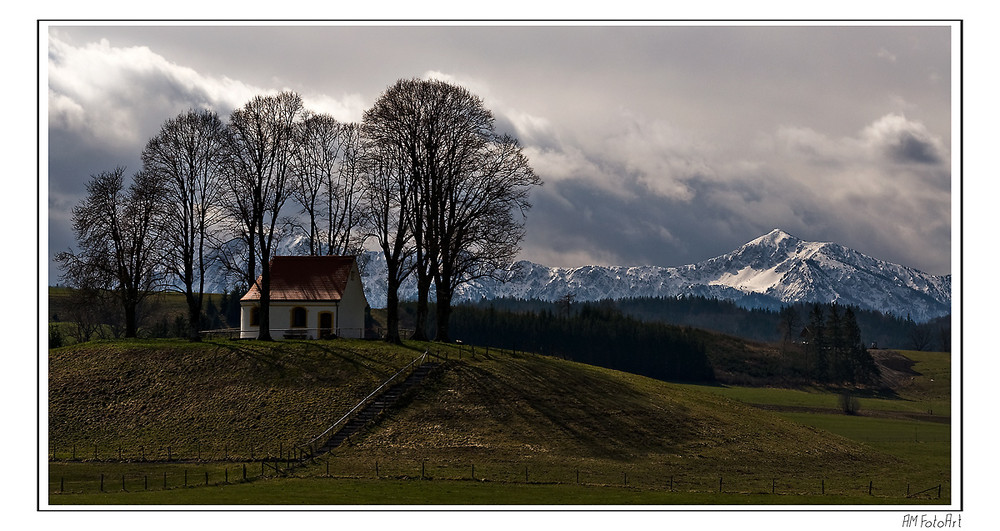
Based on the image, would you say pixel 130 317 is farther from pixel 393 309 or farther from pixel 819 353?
pixel 819 353

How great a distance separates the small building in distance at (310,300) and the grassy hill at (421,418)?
4802 mm

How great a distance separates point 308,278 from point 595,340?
369ft

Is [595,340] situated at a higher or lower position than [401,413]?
lower

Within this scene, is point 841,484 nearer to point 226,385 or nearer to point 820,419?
point 226,385

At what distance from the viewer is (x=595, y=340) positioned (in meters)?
176

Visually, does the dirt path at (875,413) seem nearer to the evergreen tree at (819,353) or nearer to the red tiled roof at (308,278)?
the red tiled roof at (308,278)

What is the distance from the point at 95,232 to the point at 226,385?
20.4 metres

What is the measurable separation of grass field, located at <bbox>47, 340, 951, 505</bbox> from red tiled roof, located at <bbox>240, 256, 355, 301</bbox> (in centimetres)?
616

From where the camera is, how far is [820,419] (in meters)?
88.2

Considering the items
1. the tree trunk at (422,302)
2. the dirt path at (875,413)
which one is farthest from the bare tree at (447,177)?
the dirt path at (875,413)

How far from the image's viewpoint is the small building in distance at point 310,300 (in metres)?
67.6

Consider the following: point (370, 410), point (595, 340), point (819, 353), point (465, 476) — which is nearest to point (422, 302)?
point (370, 410)

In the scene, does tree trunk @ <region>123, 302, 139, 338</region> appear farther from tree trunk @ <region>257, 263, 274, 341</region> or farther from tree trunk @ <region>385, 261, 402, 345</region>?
tree trunk @ <region>385, 261, 402, 345</region>

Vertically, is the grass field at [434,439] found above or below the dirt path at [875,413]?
above
